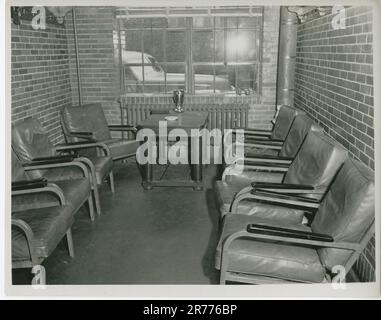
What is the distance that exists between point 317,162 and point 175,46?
3.52 m

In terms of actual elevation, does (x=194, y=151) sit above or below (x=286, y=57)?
below

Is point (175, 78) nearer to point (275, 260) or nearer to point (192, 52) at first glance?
point (192, 52)

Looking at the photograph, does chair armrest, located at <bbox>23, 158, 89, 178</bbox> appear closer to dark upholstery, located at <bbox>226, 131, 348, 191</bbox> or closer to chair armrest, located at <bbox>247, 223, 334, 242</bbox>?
dark upholstery, located at <bbox>226, 131, 348, 191</bbox>

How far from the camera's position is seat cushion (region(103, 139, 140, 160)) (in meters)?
4.45

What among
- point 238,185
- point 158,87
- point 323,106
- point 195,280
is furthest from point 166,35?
point 195,280

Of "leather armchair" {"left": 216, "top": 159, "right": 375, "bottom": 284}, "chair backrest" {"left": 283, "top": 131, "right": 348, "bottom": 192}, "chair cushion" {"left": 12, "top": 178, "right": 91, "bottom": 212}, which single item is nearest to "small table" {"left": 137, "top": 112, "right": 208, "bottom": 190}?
"chair cushion" {"left": 12, "top": 178, "right": 91, "bottom": 212}

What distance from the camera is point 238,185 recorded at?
3229mm

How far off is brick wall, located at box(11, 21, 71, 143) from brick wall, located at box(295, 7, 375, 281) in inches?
117

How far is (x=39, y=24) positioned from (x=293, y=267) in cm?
389

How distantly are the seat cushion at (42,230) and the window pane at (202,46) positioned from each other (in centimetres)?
348

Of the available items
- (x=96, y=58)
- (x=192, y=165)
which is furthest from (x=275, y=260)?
(x=96, y=58)

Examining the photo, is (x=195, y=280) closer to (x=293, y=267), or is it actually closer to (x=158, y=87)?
(x=293, y=267)

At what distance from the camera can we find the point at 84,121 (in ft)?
15.5

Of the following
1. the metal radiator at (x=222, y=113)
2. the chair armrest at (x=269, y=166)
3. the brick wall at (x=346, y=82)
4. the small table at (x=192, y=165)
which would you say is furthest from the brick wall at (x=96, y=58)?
the chair armrest at (x=269, y=166)
